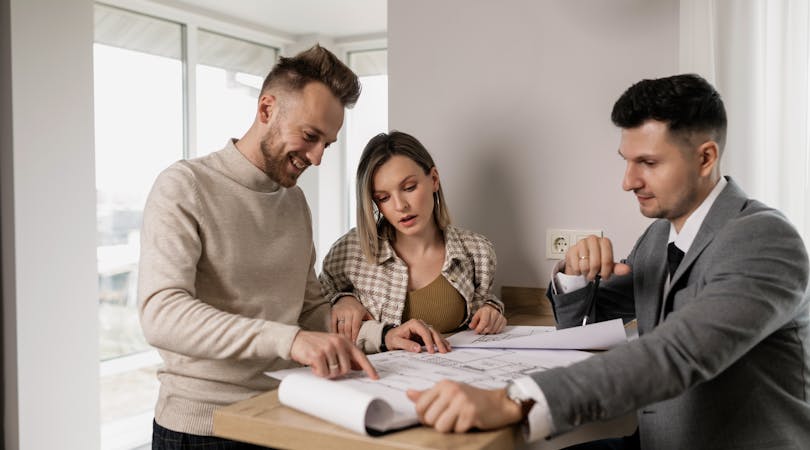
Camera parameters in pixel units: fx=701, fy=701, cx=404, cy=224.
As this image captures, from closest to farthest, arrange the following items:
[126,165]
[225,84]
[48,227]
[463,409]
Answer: [463,409]
[48,227]
[126,165]
[225,84]

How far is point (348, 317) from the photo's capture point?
1668 millimetres

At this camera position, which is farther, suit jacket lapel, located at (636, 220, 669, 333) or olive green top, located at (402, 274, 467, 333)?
olive green top, located at (402, 274, 467, 333)

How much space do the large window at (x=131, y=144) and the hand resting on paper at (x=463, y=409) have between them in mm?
3063

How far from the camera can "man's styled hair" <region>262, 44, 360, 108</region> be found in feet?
5.05

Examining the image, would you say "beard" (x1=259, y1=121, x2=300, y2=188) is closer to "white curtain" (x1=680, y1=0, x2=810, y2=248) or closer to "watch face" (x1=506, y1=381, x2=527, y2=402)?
"watch face" (x1=506, y1=381, x2=527, y2=402)

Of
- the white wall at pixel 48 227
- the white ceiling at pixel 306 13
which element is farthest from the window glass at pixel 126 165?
the white wall at pixel 48 227

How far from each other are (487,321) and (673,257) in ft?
1.49

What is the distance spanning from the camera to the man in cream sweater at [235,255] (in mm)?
1240

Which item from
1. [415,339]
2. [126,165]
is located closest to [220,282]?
[415,339]

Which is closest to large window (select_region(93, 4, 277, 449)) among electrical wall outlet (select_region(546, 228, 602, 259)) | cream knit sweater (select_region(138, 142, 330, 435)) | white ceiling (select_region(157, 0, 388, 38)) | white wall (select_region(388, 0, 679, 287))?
white ceiling (select_region(157, 0, 388, 38))

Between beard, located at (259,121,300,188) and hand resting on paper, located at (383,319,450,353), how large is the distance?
17.1 inches

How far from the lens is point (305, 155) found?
1.58m

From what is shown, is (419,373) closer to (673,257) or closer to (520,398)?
(520,398)

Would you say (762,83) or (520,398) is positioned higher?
(762,83)
